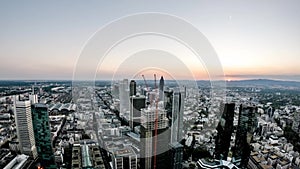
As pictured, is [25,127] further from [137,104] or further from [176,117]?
[176,117]

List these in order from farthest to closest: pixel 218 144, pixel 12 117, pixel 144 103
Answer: pixel 218 144, pixel 12 117, pixel 144 103

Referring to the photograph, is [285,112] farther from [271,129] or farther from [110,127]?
[110,127]

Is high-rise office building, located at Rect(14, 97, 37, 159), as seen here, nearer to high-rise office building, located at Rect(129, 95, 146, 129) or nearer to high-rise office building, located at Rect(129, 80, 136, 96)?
high-rise office building, located at Rect(129, 95, 146, 129)

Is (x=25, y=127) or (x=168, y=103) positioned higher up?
(x=168, y=103)

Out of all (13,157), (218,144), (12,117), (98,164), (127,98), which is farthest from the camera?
(218,144)

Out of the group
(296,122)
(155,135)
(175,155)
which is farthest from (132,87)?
(296,122)

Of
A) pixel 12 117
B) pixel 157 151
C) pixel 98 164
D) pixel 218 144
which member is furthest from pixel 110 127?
pixel 218 144

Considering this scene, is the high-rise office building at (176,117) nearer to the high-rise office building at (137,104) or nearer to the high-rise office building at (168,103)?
the high-rise office building at (168,103)
